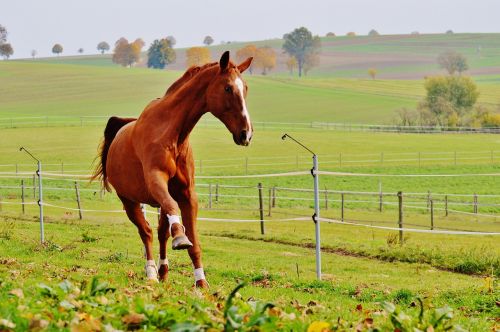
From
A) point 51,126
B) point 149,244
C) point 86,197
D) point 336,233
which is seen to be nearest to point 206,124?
point 51,126

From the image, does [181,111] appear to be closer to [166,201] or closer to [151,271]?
[166,201]

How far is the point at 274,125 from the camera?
298 feet

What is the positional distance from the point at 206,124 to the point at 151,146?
7607 centimetres

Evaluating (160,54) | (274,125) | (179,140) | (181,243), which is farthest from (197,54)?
(181,243)

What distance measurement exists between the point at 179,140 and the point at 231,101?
2.48 feet

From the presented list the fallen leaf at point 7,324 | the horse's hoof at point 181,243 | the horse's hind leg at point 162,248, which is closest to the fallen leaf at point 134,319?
the fallen leaf at point 7,324

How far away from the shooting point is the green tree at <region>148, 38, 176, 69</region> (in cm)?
16925

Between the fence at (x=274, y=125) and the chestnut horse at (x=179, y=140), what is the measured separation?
67.8 meters

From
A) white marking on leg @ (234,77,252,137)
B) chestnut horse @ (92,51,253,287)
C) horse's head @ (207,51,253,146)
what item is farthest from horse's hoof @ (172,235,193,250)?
white marking on leg @ (234,77,252,137)

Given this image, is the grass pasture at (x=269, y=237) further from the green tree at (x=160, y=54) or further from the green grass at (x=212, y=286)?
the green tree at (x=160, y=54)

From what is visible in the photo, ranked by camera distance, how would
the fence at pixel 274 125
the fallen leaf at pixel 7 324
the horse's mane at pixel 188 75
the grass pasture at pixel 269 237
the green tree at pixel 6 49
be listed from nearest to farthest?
the fallen leaf at pixel 7 324
the grass pasture at pixel 269 237
the horse's mane at pixel 188 75
the fence at pixel 274 125
the green tree at pixel 6 49

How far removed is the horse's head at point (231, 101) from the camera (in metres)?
9.01

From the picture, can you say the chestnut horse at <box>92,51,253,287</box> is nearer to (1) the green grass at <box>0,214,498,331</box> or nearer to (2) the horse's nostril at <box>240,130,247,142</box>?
(2) the horse's nostril at <box>240,130,247,142</box>

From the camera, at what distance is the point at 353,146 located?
6994 cm
